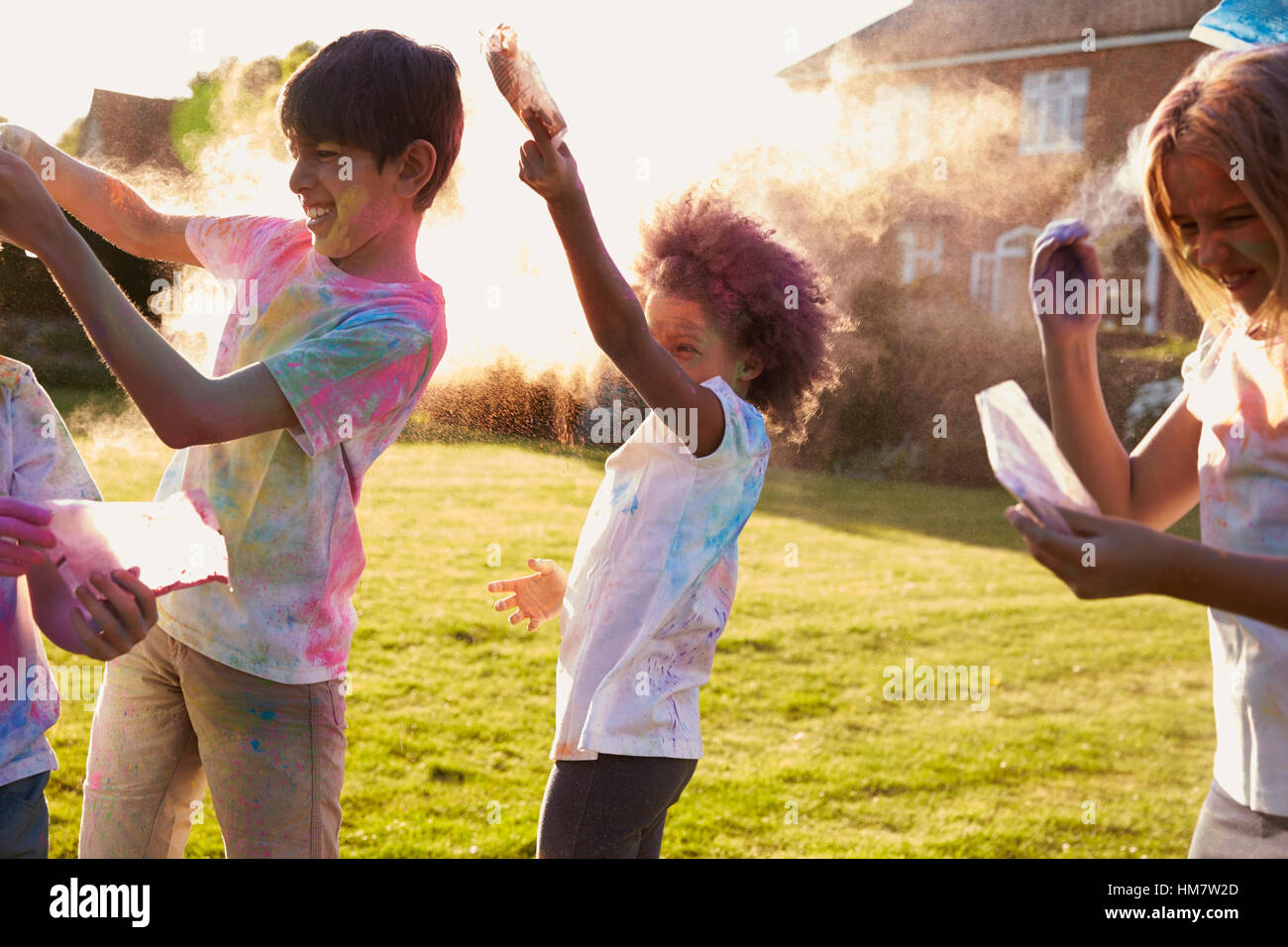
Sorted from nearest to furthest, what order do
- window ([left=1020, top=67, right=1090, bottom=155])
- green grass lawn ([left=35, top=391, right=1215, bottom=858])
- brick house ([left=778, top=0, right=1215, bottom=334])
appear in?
green grass lawn ([left=35, top=391, right=1215, bottom=858]) → brick house ([left=778, top=0, right=1215, bottom=334]) → window ([left=1020, top=67, right=1090, bottom=155])

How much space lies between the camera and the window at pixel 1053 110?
18.1 metres

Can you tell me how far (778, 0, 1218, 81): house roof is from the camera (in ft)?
55.6

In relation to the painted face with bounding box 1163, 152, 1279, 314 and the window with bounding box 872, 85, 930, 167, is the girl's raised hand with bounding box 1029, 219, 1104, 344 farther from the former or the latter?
the window with bounding box 872, 85, 930, 167

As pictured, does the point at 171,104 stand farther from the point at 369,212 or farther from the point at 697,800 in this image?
the point at 697,800

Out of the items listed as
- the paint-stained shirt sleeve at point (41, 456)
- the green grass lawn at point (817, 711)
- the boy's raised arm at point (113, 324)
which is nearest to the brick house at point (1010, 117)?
the green grass lawn at point (817, 711)

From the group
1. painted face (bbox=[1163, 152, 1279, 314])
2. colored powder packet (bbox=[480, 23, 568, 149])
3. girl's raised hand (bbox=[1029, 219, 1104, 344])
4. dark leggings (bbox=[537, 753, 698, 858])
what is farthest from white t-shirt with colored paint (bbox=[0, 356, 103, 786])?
painted face (bbox=[1163, 152, 1279, 314])

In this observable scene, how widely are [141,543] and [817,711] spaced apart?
467 cm

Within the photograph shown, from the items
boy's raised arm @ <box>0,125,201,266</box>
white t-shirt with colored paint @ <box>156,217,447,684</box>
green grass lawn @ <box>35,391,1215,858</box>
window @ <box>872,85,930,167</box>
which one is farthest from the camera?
window @ <box>872,85,930,167</box>

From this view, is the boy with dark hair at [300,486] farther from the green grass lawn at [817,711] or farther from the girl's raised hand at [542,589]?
the green grass lawn at [817,711]

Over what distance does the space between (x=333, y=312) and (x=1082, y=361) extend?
1.42 m

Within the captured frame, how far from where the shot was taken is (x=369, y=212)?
7.45 ft

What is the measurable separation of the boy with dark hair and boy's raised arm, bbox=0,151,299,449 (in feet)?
0.46

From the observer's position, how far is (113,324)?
187 cm
